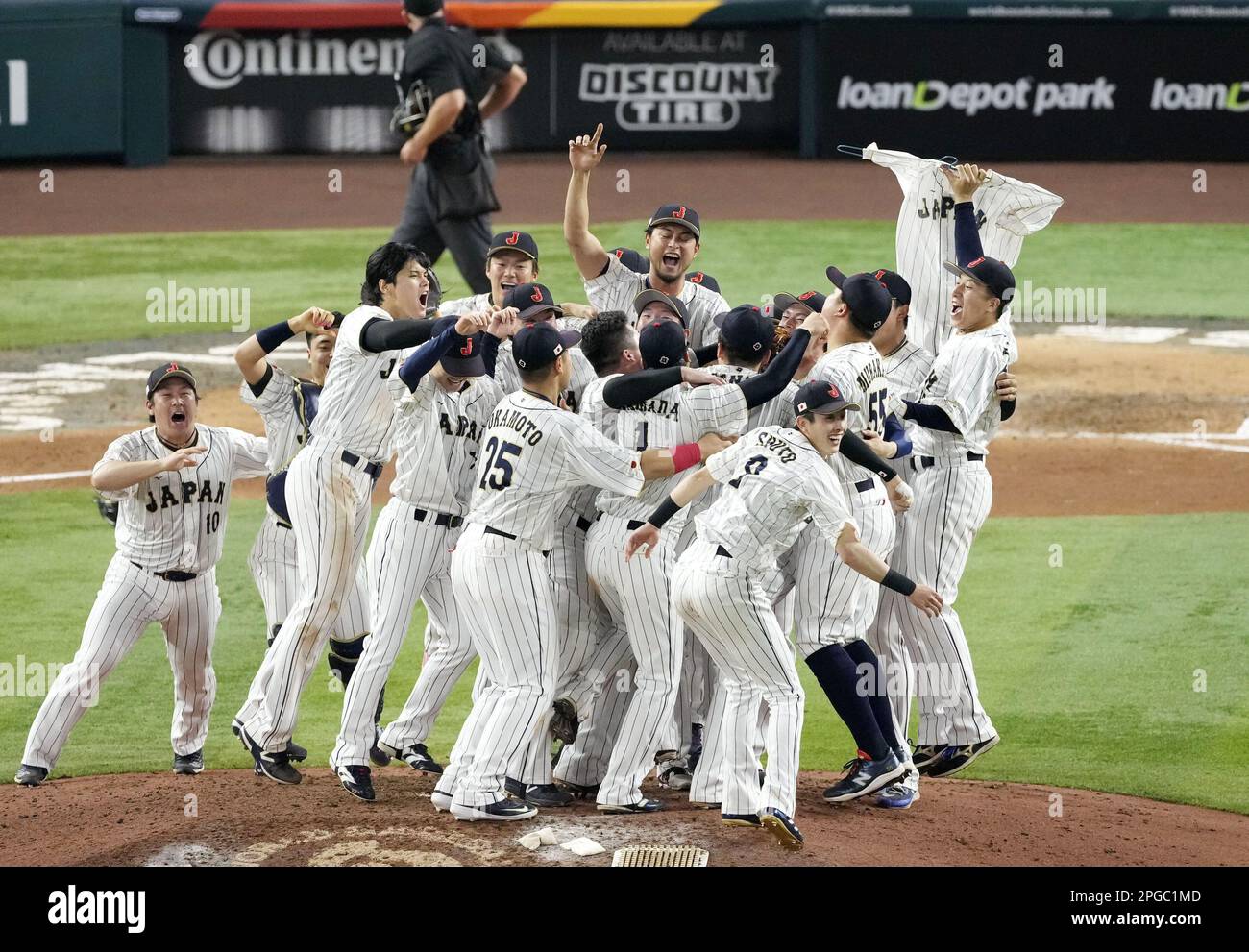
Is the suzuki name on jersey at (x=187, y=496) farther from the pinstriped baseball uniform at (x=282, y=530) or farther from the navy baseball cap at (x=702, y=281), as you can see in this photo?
the navy baseball cap at (x=702, y=281)

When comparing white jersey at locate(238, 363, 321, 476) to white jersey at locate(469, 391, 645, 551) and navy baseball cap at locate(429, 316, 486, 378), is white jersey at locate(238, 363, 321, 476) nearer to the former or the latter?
navy baseball cap at locate(429, 316, 486, 378)

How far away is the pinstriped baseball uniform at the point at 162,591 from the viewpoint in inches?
252

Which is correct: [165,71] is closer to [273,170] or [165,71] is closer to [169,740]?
[273,170]

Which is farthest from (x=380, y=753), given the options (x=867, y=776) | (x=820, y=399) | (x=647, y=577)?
(x=820, y=399)

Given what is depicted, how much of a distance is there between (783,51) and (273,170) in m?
5.49

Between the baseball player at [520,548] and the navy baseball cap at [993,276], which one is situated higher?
Answer: the navy baseball cap at [993,276]

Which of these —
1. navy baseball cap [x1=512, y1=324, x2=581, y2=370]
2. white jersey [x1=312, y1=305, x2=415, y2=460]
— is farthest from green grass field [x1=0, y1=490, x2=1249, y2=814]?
navy baseball cap [x1=512, y1=324, x2=581, y2=370]

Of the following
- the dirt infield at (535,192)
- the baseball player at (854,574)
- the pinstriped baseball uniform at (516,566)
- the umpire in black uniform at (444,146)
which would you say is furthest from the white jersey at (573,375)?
the dirt infield at (535,192)

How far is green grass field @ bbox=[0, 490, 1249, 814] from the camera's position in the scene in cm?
695

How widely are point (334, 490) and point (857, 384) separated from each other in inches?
70.1

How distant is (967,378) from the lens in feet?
21.4

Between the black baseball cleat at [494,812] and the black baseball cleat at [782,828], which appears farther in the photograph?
the black baseball cleat at [494,812]

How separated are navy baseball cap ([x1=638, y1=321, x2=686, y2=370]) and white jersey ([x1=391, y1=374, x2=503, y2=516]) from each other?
2.24 ft

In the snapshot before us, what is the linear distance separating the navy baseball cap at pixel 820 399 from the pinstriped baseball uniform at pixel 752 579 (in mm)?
104
